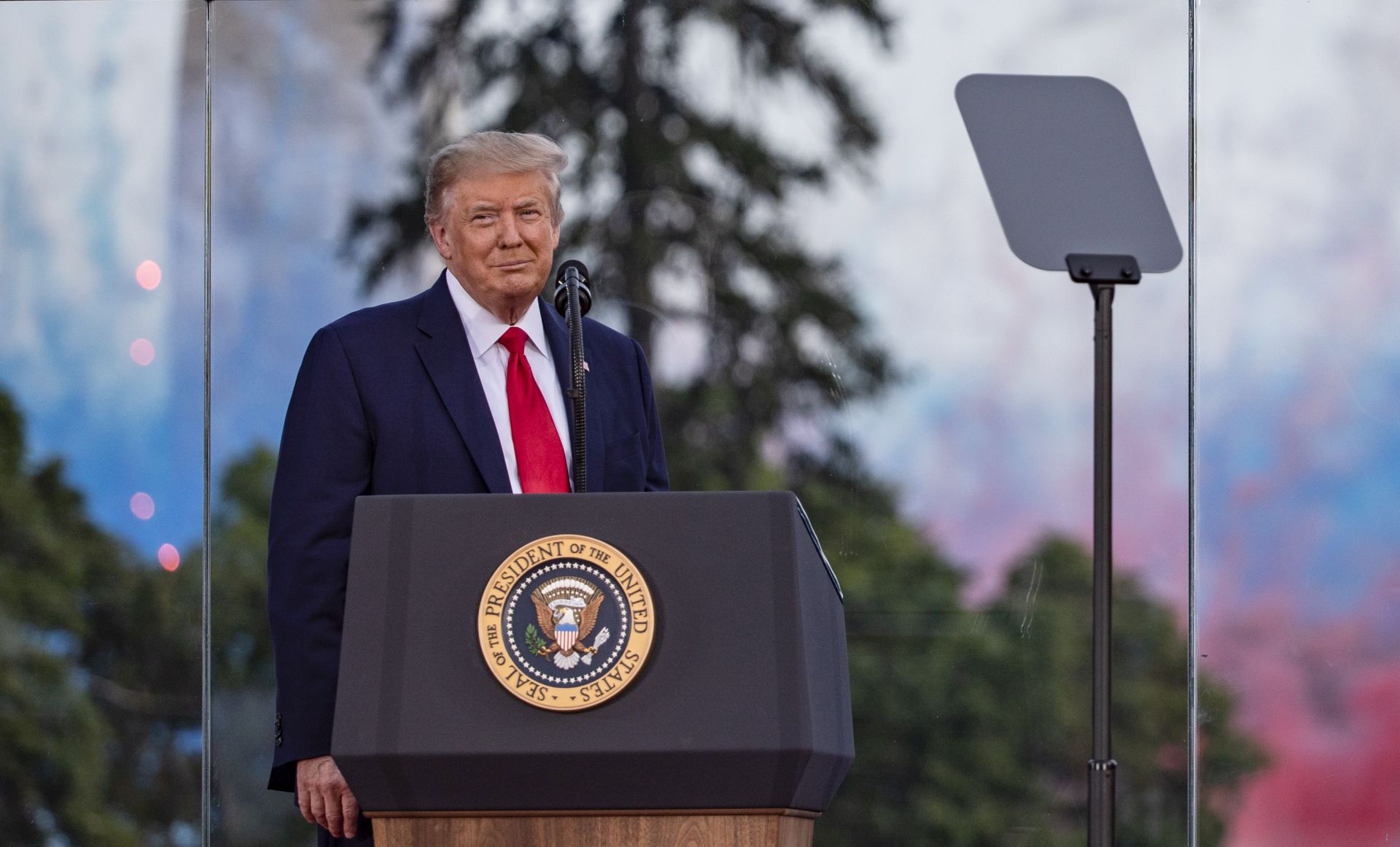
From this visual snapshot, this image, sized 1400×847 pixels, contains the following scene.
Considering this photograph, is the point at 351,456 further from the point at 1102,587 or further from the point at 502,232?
the point at 1102,587

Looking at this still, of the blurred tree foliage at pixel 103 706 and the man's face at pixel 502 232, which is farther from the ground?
the man's face at pixel 502 232

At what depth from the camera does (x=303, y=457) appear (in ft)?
6.38

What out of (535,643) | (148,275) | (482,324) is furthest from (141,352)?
(535,643)

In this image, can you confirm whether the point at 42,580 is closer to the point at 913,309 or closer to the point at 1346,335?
the point at 913,309

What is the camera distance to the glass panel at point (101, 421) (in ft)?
12.5

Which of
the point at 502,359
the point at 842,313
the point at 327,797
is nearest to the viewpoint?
the point at 327,797

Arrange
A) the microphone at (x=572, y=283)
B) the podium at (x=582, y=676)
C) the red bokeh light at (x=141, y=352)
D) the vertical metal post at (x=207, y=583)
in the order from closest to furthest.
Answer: the podium at (x=582, y=676) < the microphone at (x=572, y=283) < the vertical metal post at (x=207, y=583) < the red bokeh light at (x=141, y=352)

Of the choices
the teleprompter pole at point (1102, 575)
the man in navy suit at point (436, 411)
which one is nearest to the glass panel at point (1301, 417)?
the teleprompter pole at point (1102, 575)

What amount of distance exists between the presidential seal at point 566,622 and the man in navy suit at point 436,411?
516 mm

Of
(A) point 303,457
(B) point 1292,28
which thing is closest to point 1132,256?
(A) point 303,457

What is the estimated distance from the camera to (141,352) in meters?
3.89

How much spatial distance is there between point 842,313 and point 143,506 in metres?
1.70

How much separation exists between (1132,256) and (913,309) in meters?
1.77

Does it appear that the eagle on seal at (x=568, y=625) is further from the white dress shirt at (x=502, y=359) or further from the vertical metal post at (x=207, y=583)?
the vertical metal post at (x=207, y=583)
